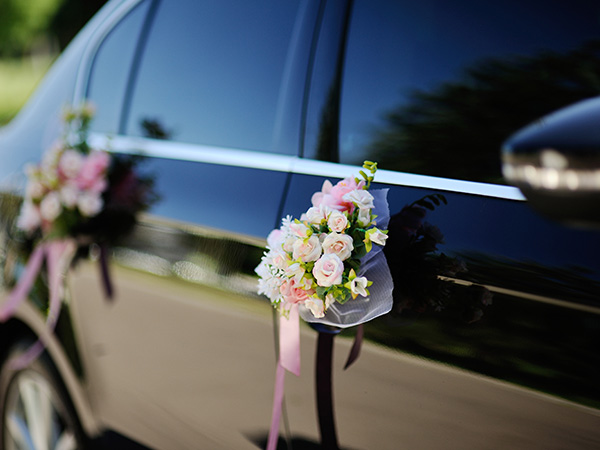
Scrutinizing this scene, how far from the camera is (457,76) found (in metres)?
1.48

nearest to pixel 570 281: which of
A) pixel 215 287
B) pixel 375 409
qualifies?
pixel 375 409

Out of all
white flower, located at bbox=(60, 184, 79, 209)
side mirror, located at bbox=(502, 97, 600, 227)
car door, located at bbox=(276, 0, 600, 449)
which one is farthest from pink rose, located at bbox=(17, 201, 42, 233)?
side mirror, located at bbox=(502, 97, 600, 227)

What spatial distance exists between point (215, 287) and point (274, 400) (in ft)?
1.16

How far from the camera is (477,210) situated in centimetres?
134

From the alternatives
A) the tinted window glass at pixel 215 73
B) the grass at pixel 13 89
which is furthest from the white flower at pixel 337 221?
the grass at pixel 13 89

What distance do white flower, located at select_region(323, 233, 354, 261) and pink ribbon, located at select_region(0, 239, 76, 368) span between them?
126cm

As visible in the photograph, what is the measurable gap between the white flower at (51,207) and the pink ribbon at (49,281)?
0.09 metres

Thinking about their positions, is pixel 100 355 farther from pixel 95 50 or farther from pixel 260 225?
pixel 95 50

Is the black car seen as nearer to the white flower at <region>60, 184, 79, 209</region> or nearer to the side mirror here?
the side mirror

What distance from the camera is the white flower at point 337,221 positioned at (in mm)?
1443

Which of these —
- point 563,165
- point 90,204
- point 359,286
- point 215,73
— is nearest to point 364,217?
point 359,286

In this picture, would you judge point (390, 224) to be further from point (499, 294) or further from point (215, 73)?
point (215, 73)

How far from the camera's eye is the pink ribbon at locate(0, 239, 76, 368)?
8.12 ft

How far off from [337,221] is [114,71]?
1.39m
